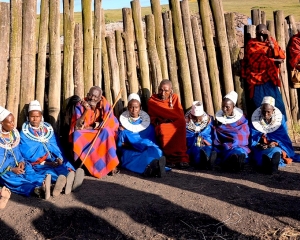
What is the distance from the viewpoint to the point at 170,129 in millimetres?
7590

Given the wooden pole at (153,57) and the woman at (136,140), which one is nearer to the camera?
the woman at (136,140)

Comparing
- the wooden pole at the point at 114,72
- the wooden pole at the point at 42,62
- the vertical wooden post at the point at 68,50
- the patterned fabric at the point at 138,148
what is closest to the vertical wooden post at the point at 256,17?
the wooden pole at the point at 114,72

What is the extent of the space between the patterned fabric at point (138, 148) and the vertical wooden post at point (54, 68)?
1.27 m

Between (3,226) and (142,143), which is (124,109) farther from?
(3,226)

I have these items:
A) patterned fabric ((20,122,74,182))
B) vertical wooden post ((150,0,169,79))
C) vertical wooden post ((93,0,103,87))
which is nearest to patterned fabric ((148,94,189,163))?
vertical wooden post ((150,0,169,79))

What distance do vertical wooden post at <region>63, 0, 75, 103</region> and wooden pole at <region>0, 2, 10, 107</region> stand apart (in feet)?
3.30

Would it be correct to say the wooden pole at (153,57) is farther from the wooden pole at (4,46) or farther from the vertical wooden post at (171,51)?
the wooden pole at (4,46)

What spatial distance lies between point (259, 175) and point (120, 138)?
233 centimetres

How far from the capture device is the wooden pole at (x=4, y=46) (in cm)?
780

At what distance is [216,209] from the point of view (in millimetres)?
5445

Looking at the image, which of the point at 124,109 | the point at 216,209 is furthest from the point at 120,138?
the point at 216,209

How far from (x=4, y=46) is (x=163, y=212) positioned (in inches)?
172

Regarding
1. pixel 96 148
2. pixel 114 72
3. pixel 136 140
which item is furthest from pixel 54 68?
pixel 136 140

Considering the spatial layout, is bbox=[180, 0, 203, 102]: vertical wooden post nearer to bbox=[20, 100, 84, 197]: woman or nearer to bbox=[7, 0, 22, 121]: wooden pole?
bbox=[20, 100, 84, 197]: woman
